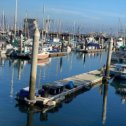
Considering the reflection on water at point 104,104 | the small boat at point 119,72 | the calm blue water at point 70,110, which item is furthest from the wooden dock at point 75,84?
the small boat at point 119,72

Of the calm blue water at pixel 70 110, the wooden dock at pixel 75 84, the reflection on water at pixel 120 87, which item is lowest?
the reflection on water at pixel 120 87

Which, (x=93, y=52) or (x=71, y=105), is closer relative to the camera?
(x=71, y=105)

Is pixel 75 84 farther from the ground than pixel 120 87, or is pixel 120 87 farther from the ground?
pixel 75 84

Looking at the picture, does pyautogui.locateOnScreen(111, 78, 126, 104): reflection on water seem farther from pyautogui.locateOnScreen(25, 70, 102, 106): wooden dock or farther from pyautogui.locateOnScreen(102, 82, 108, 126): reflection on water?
pyautogui.locateOnScreen(25, 70, 102, 106): wooden dock

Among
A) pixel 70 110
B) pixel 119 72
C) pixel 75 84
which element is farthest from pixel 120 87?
pixel 70 110

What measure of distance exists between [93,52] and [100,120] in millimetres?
74583

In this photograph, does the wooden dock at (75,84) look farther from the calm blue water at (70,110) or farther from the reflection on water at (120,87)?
the reflection on water at (120,87)

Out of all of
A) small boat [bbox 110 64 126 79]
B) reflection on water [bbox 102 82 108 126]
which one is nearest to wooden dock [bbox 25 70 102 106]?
reflection on water [bbox 102 82 108 126]

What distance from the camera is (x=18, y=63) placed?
60125 millimetres

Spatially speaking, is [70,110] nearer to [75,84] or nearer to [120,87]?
[75,84]

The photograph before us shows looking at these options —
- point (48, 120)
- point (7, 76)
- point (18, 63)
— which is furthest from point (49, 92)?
point (18, 63)

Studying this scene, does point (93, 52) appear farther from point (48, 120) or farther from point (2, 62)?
point (48, 120)

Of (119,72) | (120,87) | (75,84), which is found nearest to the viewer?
(75,84)

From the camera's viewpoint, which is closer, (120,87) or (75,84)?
(75,84)
